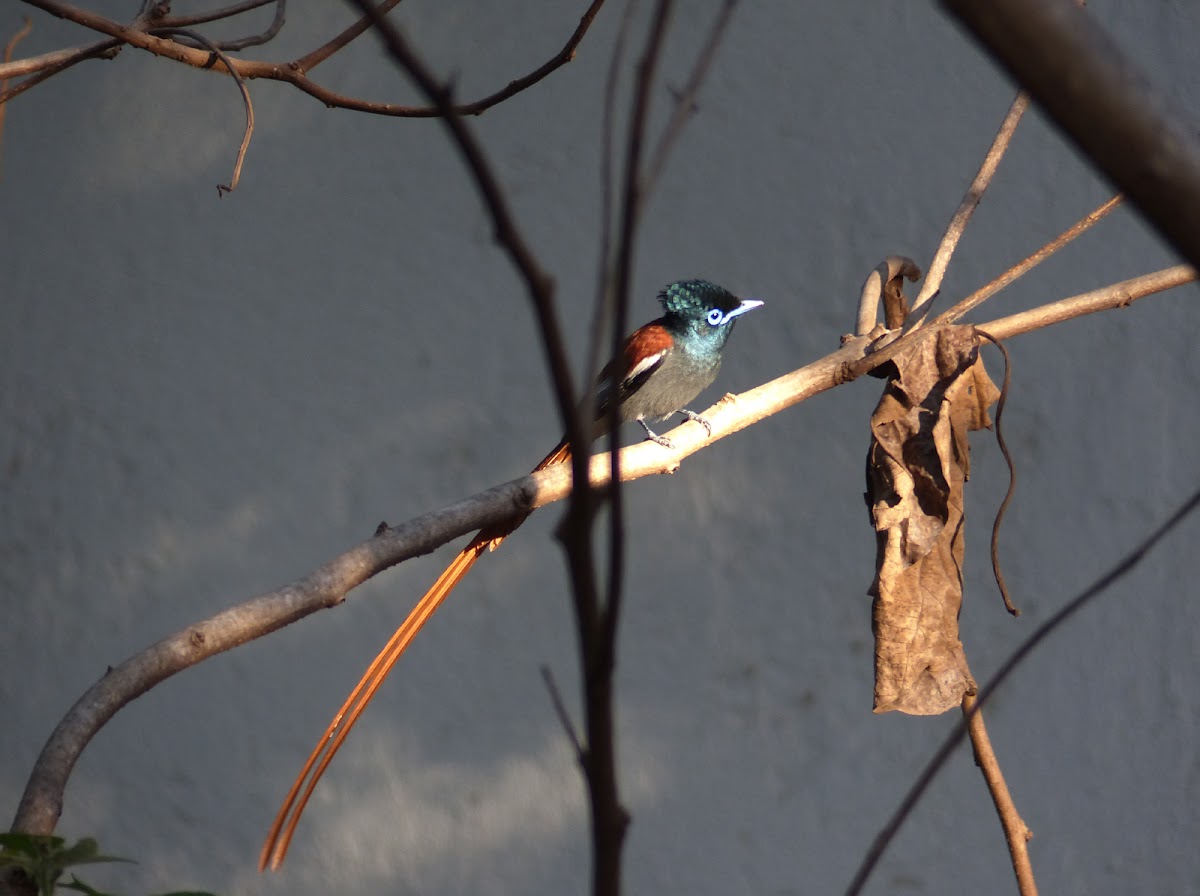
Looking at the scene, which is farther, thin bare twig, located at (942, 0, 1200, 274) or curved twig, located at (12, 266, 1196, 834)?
curved twig, located at (12, 266, 1196, 834)

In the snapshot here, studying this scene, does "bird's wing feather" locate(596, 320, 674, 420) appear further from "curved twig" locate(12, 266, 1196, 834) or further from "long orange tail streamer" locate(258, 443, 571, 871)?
"long orange tail streamer" locate(258, 443, 571, 871)

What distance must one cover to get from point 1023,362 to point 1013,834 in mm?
1150

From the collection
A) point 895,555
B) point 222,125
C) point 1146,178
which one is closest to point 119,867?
point 222,125

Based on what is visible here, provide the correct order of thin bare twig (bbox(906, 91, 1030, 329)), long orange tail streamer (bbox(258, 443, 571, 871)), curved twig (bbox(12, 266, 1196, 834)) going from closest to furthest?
curved twig (bbox(12, 266, 1196, 834)) → long orange tail streamer (bbox(258, 443, 571, 871)) → thin bare twig (bbox(906, 91, 1030, 329))

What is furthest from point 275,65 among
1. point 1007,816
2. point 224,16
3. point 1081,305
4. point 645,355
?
point 1007,816

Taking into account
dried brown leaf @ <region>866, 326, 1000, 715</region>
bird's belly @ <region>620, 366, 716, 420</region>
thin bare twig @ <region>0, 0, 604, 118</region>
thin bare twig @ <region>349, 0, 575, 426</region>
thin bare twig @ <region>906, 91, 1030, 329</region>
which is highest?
thin bare twig @ <region>0, 0, 604, 118</region>

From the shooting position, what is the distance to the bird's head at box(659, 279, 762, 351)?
1924mm

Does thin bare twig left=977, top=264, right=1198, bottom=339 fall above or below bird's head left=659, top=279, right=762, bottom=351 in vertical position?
below

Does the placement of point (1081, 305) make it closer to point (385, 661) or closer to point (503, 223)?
point (385, 661)

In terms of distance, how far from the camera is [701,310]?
1942 millimetres

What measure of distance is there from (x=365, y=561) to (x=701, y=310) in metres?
1.04

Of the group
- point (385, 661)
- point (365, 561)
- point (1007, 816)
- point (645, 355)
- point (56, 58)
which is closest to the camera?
point (365, 561)

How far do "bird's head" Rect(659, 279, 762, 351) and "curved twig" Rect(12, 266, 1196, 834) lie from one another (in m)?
0.44

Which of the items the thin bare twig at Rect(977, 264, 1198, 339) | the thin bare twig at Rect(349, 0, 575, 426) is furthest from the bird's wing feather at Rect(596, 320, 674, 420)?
the thin bare twig at Rect(349, 0, 575, 426)
